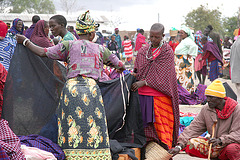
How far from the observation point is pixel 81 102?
13.7 ft

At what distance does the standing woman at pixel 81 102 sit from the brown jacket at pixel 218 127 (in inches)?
52.4

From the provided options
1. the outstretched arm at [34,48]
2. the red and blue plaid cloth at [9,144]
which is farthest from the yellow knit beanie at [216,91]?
the red and blue plaid cloth at [9,144]

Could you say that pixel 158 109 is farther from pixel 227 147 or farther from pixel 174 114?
pixel 227 147

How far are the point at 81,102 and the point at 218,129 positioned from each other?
2.00 m

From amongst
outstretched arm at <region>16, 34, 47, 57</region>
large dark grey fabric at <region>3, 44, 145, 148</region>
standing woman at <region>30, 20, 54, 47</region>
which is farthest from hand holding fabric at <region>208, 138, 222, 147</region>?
standing woman at <region>30, 20, 54, 47</region>

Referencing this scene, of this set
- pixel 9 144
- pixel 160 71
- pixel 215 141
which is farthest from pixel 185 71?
pixel 9 144

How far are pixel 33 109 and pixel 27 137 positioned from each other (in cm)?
45

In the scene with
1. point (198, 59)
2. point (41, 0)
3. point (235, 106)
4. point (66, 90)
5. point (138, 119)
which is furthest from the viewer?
point (41, 0)

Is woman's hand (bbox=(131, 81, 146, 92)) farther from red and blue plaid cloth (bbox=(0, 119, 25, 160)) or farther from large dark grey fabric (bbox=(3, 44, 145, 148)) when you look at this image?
red and blue plaid cloth (bbox=(0, 119, 25, 160))

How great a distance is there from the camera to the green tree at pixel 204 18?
40906 mm

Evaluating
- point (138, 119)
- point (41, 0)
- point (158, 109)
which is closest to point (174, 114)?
point (158, 109)

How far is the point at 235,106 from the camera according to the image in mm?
4871

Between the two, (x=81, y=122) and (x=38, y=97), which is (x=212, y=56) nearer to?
(x=38, y=97)

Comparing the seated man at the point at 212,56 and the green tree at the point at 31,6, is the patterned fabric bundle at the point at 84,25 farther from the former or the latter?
the green tree at the point at 31,6
